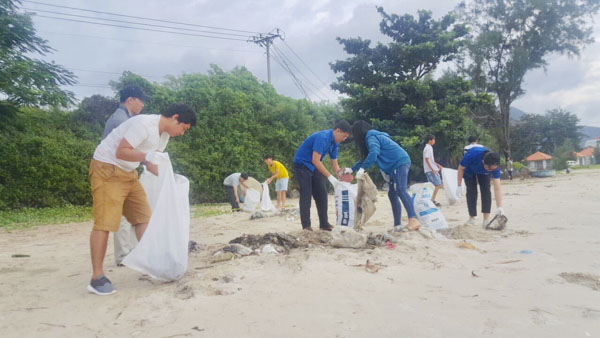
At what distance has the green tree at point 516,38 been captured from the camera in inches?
825

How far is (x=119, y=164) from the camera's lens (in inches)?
109

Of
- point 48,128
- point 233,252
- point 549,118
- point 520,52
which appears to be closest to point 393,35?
point 520,52

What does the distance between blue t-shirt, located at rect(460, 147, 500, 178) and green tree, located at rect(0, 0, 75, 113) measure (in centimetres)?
860

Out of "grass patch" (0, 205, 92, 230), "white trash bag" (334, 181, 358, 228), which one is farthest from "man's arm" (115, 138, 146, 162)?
"grass patch" (0, 205, 92, 230)

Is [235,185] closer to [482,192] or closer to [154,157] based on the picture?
[482,192]

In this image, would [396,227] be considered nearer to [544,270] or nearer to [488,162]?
[488,162]

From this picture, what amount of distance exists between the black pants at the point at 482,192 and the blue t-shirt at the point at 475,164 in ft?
0.23

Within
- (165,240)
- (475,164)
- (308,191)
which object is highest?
(475,164)

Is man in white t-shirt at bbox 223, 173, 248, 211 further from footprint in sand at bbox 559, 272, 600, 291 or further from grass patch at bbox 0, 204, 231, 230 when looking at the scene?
footprint in sand at bbox 559, 272, 600, 291

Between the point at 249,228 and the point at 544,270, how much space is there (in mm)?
3917

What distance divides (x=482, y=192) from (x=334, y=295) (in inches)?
143

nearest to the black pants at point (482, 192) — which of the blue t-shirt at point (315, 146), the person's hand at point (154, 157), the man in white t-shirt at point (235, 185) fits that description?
the blue t-shirt at point (315, 146)

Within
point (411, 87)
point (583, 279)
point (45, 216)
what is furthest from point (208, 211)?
point (411, 87)

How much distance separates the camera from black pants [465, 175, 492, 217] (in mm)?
5148
